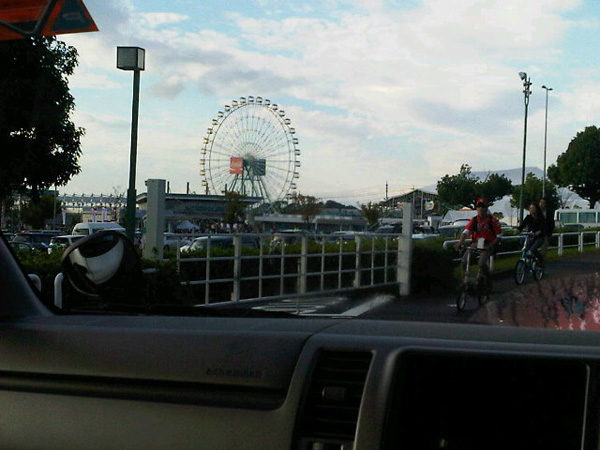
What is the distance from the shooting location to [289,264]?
14.0m

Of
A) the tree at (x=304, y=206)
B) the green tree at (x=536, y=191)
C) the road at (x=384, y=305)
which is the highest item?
the green tree at (x=536, y=191)

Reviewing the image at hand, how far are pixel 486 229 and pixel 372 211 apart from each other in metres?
85.7

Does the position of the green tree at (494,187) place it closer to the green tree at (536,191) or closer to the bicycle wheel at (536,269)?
the green tree at (536,191)

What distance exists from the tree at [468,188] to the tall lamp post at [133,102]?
83829mm

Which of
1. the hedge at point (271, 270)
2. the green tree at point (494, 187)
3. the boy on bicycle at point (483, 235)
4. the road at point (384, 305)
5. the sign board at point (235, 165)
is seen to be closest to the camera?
the hedge at point (271, 270)

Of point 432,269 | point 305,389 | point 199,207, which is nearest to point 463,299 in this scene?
point 432,269

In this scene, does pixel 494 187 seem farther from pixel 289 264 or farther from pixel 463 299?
pixel 463 299

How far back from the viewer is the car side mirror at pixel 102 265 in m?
2.27

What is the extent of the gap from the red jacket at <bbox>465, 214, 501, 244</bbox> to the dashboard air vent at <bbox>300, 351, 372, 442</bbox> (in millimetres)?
12462

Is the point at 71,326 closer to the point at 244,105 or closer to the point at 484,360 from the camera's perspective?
the point at 484,360

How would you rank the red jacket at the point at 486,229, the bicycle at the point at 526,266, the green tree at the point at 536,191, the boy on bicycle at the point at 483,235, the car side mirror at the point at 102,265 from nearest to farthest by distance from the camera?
the car side mirror at the point at 102,265 → the boy on bicycle at the point at 483,235 → the red jacket at the point at 486,229 → the bicycle at the point at 526,266 → the green tree at the point at 536,191

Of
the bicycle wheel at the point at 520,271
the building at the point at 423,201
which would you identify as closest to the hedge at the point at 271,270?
the bicycle wheel at the point at 520,271

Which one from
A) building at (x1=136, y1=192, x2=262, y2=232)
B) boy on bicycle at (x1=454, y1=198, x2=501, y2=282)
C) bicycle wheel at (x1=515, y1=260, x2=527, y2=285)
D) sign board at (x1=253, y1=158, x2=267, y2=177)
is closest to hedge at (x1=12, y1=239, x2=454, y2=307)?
bicycle wheel at (x1=515, y1=260, x2=527, y2=285)

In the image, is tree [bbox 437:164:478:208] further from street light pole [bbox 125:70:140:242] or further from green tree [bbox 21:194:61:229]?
street light pole [bbox 125:70:140:242]
